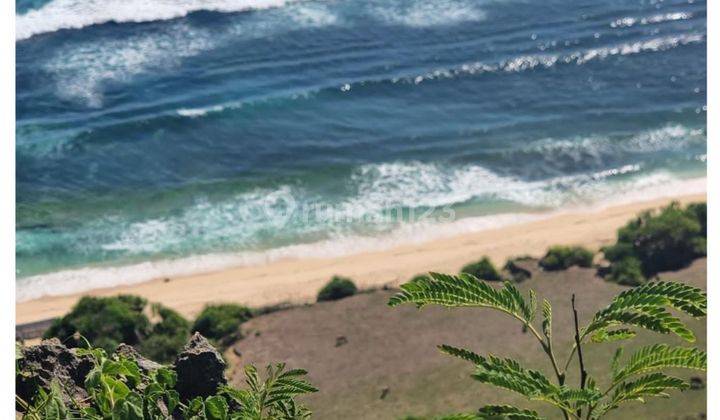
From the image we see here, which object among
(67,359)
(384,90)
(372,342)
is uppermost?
(67,359)

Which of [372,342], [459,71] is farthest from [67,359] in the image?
[459,71]

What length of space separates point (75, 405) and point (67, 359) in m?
1.05

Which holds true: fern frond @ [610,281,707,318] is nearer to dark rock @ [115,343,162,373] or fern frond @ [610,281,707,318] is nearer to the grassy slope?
dark rock @ [115,343,162,373]

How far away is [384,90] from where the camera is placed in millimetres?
40000

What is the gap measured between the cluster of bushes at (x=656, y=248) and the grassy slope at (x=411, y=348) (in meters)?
0.48

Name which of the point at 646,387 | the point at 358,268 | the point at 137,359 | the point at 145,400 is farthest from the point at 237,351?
the point at 646,387

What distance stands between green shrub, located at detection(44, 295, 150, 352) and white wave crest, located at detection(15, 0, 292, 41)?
22184mm

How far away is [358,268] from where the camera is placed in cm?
2888

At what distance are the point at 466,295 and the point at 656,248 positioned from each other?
23.0 meters

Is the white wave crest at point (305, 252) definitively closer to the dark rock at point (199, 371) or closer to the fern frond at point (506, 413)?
the dark rock at point (199, 371)

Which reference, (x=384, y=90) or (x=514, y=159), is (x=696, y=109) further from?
(x=384, y=90)

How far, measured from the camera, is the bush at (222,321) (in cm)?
2453

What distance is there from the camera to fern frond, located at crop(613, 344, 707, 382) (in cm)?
553
